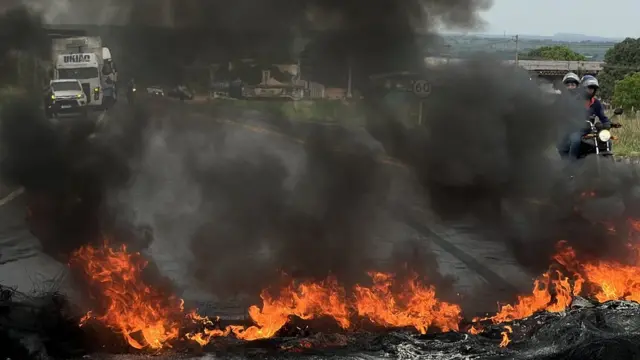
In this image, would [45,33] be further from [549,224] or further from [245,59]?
[549,224]

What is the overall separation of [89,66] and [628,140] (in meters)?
16.4

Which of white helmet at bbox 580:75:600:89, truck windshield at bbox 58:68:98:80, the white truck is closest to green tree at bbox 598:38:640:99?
white helmet at bbox 580:75:600:89

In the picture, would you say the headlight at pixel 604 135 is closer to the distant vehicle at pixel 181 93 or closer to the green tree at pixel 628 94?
the distant vehicle at pixel 181 93

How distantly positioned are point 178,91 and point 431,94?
220 centimetres

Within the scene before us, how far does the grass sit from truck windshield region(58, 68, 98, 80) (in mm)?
13284

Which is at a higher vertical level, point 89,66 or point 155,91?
point 89,66

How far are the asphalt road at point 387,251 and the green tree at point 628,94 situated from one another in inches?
957

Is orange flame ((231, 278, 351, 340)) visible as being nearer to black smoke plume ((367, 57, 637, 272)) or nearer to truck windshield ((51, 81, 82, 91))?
black smoke plume ((367, 57, 637, 272))

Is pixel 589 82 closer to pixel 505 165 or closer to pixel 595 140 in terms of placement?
pixel 595 140

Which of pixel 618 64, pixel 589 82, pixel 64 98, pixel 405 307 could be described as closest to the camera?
pixel 405 307

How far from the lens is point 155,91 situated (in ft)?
21.0

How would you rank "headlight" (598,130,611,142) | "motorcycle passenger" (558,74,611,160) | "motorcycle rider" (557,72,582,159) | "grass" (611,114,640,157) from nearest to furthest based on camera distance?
"motorcycle rider" (557,72,582,159) < "motorcycle passenger" (558,74,611,160) < "headlight" (598,130,611,142) < "grass" (611,114,640,157)

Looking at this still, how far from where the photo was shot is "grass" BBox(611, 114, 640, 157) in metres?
18.2

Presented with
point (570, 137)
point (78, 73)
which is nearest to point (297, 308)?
point (78, 73)
